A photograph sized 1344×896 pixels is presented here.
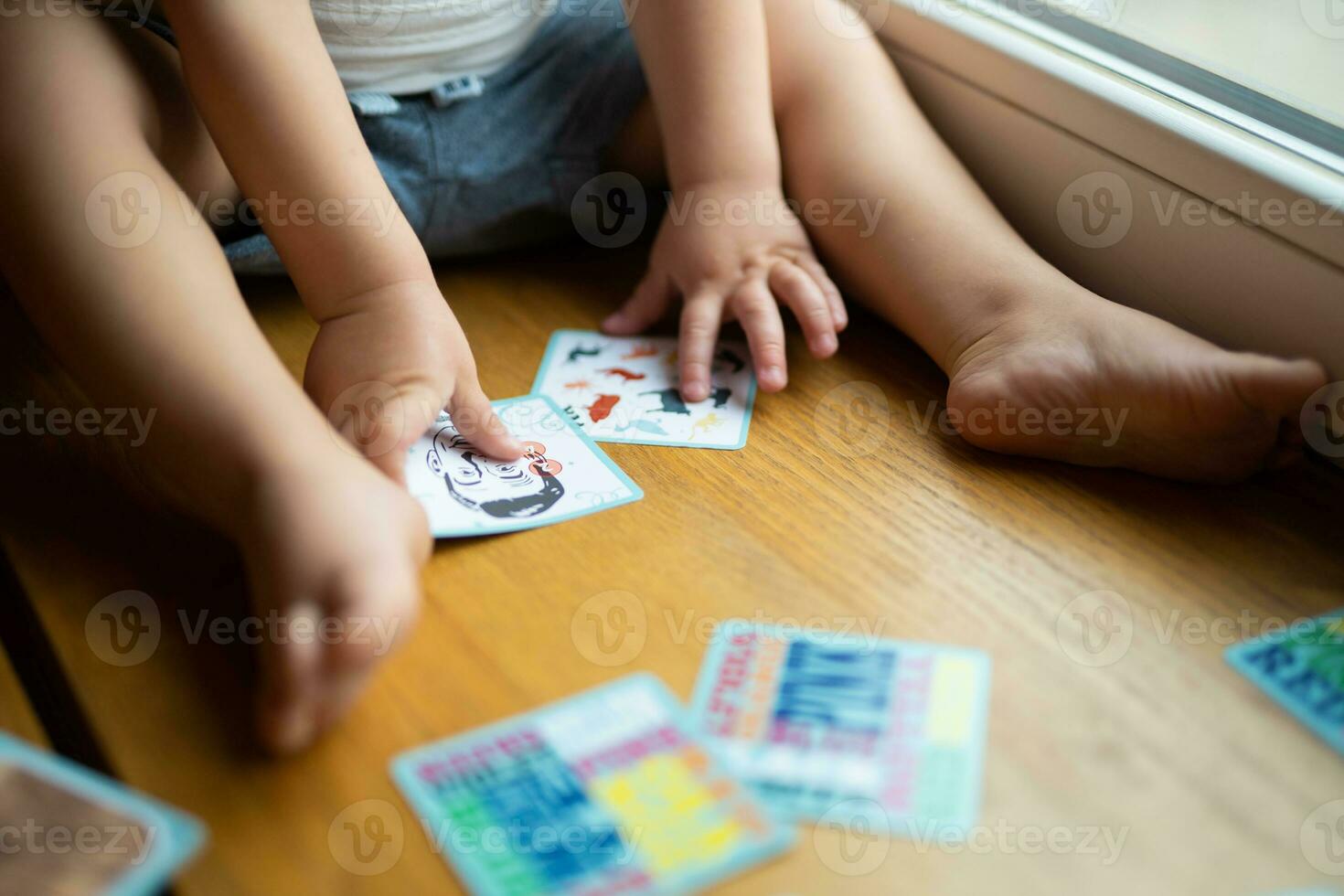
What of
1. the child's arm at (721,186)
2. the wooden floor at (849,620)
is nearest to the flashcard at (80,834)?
the wooden floor at (849,620)

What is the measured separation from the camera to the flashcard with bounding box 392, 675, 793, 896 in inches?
19.9

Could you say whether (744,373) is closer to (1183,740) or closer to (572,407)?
(572,407)

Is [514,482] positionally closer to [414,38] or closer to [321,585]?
[321,585]

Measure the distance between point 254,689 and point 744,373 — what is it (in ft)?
1.46

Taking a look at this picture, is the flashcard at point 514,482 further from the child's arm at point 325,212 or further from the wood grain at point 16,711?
the wood grain at point 16,711

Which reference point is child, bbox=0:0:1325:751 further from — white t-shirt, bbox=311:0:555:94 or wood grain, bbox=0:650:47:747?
wood grain, bbox=0:650:47:747

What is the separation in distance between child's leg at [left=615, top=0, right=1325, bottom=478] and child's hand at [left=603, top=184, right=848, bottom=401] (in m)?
0.05

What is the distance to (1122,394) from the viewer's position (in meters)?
0.74

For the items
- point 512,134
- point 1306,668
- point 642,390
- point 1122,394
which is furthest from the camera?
point 512,134

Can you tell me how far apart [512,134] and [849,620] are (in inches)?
21.9

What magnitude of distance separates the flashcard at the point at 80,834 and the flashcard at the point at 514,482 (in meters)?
0.23

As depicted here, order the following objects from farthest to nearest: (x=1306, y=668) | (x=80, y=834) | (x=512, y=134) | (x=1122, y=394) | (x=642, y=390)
→ (x=512, y=134) → (x=642, y=390) → (x=1122, y=394) → (x=1306, y=668) → (x=80, y=834)

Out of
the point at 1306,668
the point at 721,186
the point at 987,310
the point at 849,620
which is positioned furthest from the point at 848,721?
the point at 721,186

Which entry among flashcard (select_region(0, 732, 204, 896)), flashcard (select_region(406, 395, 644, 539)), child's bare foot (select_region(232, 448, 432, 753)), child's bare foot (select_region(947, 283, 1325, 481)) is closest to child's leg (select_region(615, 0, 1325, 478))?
child's bare foot (select_region(947, 283, 1325, 481))
